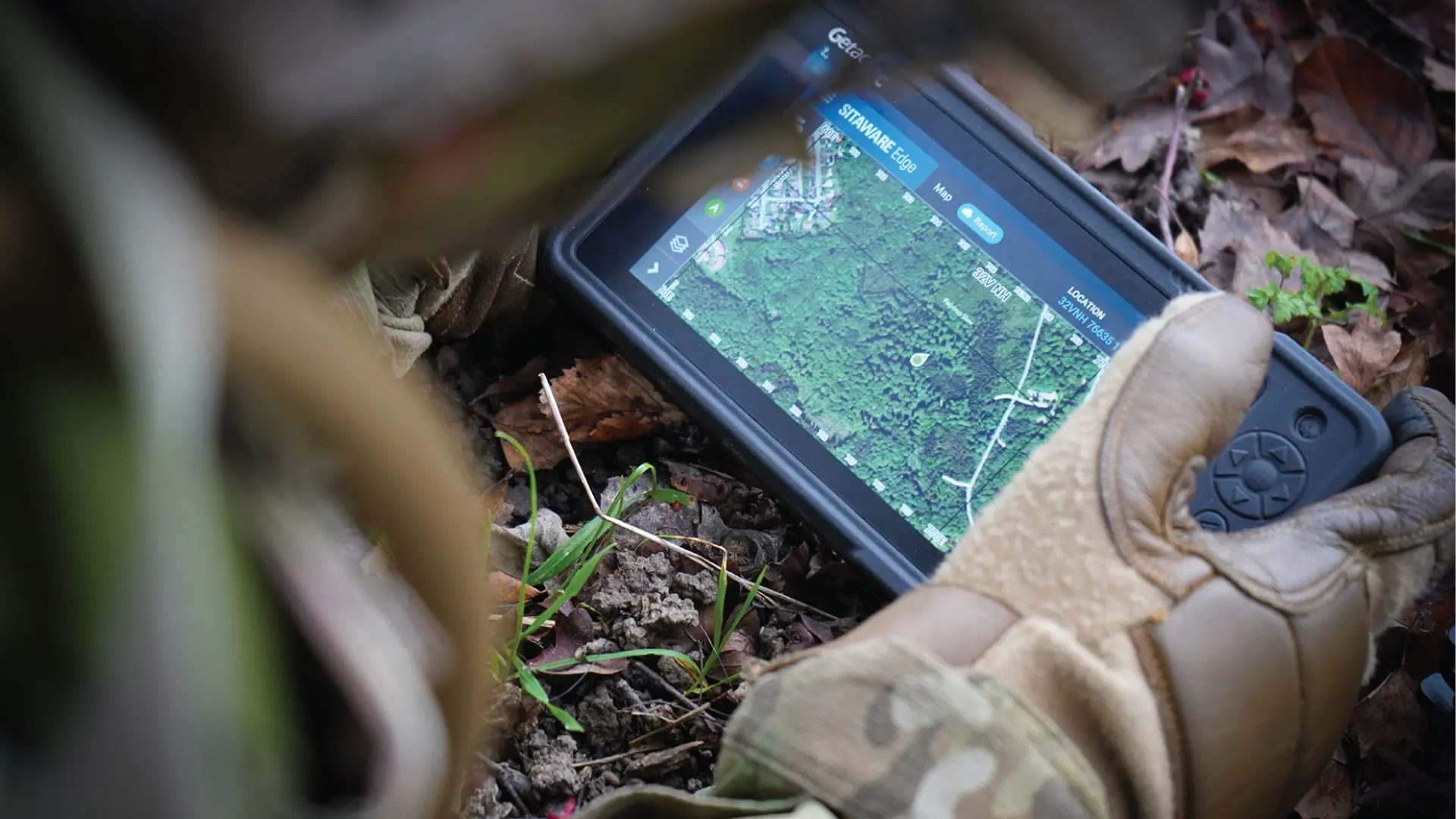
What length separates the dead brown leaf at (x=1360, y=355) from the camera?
136cm

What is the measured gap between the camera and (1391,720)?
1203 mm

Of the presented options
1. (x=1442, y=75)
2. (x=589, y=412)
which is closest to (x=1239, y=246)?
(x=1442, y=75)

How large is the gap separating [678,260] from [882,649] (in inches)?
25.8

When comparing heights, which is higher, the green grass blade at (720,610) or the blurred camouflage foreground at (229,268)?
the blurred camouflage foreground at (229,268)

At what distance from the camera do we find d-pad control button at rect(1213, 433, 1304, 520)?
3.59 ft

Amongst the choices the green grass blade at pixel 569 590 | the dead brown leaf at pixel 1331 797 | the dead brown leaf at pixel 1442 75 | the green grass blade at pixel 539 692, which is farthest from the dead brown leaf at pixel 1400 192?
the green grass blade at pixel 539 692

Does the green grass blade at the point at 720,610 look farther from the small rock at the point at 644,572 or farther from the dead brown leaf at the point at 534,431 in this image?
the dead brown leaf at the point at 534,431

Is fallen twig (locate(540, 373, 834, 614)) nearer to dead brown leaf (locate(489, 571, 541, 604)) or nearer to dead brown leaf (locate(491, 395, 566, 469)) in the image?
dead brown leaf (locate(491, 395, 566, 469))

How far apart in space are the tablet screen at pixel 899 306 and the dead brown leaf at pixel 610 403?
0.33 feet

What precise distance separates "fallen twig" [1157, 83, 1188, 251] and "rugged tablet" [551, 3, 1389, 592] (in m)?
0.27

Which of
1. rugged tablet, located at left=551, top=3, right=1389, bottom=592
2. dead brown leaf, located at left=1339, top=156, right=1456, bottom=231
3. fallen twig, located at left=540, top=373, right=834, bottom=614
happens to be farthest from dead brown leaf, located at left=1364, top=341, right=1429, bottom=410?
fallen twig, located at left=540, top=373, right=834, bottom=614

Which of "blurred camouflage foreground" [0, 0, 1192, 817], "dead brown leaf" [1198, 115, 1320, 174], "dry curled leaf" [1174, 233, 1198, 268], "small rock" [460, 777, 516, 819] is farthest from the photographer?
"dead brown leaf" [1198, 115, 1320, 174]

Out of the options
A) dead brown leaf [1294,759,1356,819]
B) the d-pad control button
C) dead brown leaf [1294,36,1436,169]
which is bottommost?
dead brown leaf [1294,759,1356,819]

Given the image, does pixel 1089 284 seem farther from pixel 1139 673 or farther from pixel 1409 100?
pixel 1409 100
